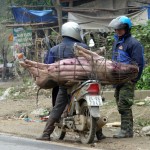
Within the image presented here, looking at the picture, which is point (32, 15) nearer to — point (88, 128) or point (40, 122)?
point (40, 122)

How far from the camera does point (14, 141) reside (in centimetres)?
851

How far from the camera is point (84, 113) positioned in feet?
26.7

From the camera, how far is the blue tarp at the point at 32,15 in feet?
72.3

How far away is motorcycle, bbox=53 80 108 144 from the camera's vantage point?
768 cm

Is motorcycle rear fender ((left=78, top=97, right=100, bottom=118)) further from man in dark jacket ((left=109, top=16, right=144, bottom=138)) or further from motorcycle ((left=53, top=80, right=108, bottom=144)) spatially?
man in dark jacket ((left=109, top=16, right=144, bottom=138))

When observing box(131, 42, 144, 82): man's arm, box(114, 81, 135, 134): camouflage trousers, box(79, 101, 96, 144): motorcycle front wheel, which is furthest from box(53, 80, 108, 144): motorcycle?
box(131, 42, 144, 82): man's arm

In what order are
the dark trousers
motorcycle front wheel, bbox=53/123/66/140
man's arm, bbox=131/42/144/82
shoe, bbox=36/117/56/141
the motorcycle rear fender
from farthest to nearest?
motorcycle front wheel, bbox=53/123/66/140, shoe, bbox=36/117/56/141, the dark trousers, man's arm, bbox=131/42/144/82, the motorcycle rear fender

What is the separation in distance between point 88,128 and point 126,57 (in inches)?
52.9

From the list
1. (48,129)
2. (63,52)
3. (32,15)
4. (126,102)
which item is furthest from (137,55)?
(32,15)

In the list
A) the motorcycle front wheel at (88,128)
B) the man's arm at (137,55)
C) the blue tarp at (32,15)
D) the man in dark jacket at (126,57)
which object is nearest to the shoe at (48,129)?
the motorcycle front wheel at (88,128)

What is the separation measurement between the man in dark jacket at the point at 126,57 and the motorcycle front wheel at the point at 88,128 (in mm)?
648

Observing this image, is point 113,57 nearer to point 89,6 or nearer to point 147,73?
point 147,73

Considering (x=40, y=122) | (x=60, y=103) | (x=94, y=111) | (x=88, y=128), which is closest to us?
(x=94, y=111)

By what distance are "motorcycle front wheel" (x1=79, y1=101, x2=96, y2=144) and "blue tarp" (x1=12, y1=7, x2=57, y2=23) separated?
1409 cm
